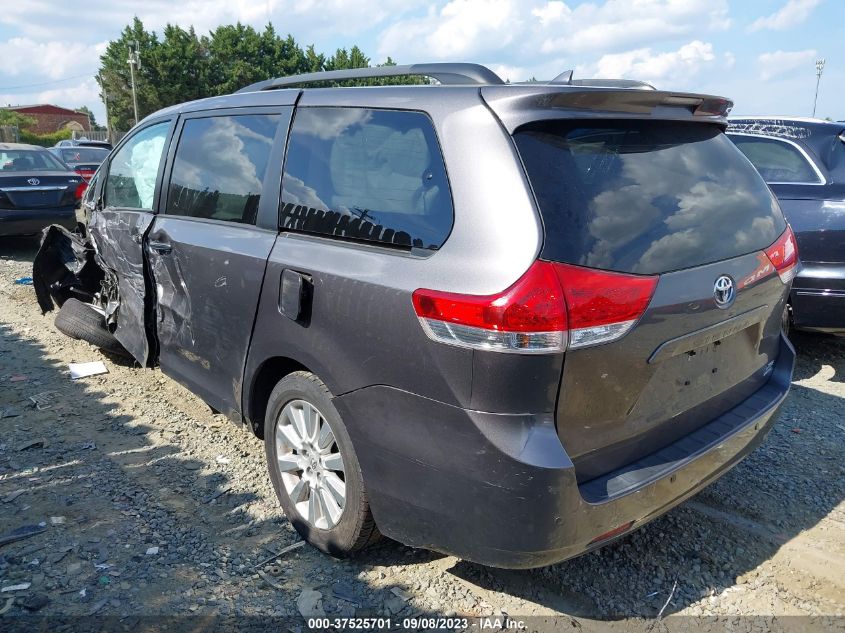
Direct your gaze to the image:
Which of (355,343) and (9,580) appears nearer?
(355,343)

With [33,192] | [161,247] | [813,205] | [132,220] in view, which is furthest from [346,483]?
[33,192]

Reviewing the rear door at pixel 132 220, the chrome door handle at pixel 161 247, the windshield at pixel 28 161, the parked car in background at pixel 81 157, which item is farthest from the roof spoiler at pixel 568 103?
the parked car in background at pixel 81 157

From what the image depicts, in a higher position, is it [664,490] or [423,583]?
[664,490]

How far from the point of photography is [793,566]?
9.19 feet

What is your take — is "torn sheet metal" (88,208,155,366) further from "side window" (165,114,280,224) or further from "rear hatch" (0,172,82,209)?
"rear hatch" (0,172,82,209)

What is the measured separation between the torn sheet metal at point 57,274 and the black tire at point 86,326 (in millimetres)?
320

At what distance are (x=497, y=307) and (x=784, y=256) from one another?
5.22 ft

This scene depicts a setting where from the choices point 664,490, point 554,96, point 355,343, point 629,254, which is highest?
point 554,96

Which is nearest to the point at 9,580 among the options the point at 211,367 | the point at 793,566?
the point at 211,367

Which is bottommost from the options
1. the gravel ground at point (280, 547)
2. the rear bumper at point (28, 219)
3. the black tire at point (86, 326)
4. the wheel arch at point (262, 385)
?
the gravel ground at point (280, 547)

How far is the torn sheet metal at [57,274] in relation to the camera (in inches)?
229

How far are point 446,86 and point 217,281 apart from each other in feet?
5.01

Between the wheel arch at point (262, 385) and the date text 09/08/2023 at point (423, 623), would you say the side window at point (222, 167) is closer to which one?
the wheel arch at point (262, 385)

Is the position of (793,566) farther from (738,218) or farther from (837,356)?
(837,356)
